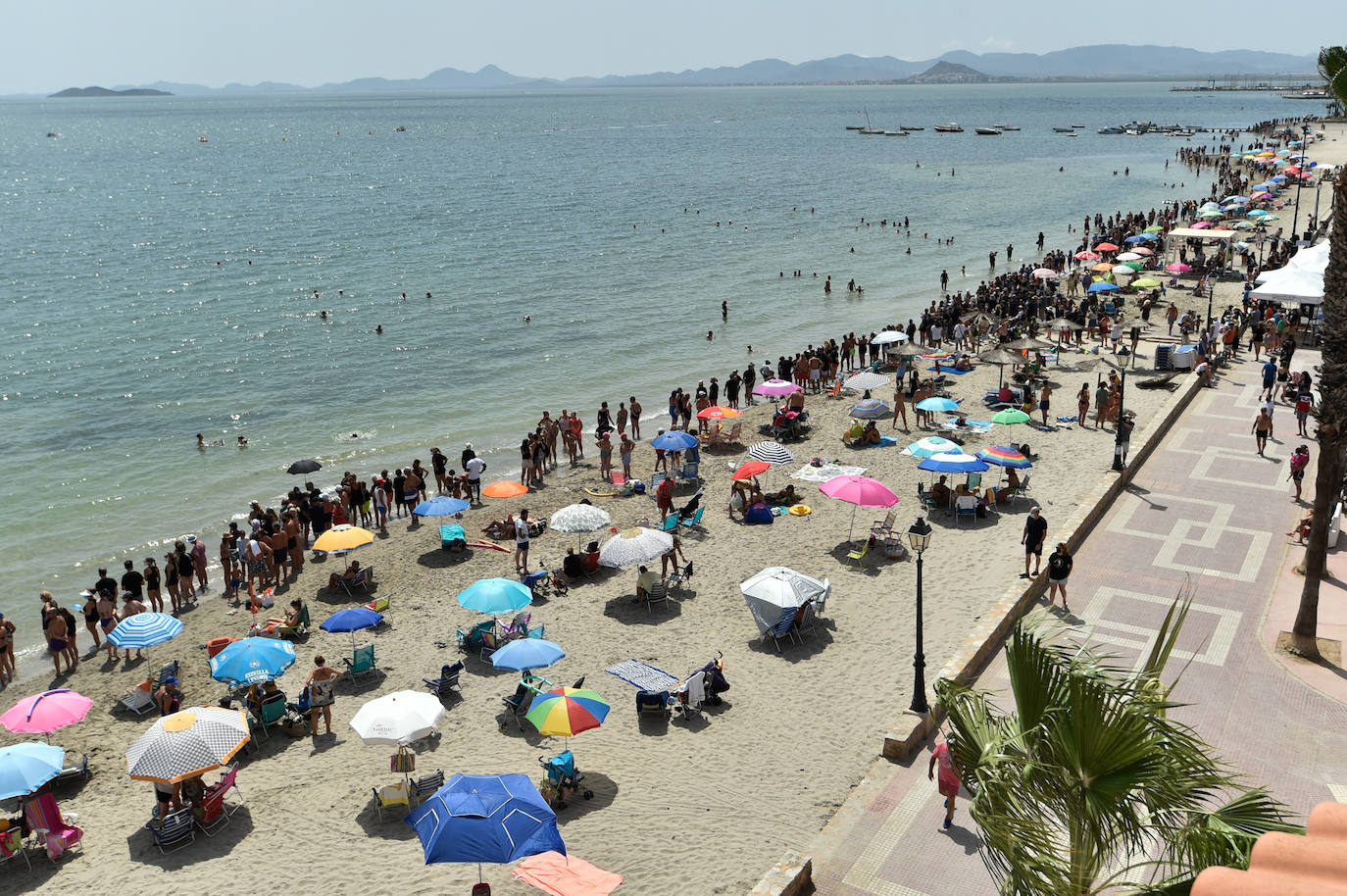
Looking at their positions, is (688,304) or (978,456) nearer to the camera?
(978,456)

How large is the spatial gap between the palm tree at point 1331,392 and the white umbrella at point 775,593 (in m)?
6.69

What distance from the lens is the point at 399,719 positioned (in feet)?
40.9

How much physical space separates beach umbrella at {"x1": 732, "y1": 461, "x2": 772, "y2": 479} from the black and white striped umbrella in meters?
0.23

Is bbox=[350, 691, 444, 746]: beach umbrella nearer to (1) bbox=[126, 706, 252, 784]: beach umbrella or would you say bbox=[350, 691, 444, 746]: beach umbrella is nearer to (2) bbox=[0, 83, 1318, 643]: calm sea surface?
(1) bbox=[126, 706, 252, 784]: beach umbrella

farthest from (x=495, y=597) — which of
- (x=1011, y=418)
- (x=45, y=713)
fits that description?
(x=1011, y=418)

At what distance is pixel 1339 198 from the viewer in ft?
41.5

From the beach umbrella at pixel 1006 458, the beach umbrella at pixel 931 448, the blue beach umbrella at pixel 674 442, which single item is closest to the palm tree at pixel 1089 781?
the beach umbrella at pixel 931 448

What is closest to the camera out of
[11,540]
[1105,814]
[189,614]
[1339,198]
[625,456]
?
[1105,814]

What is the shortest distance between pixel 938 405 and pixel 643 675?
44.1 feet

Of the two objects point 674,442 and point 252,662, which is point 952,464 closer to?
point 674,442

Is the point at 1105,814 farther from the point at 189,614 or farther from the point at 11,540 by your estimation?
the point at 11,540

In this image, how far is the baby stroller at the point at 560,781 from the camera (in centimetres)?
1198

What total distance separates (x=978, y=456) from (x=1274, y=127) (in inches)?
5206

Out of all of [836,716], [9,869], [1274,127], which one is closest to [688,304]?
[836,716]
